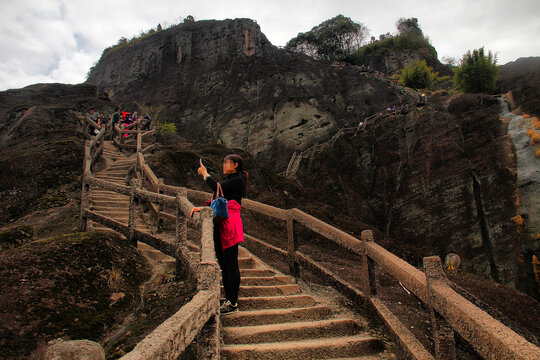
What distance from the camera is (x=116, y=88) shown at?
53469 mm

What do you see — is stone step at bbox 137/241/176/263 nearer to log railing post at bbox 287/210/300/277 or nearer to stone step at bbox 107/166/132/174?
log railing post at bbox 287/210/300/277

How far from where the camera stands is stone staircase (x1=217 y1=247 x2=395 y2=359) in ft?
11.6

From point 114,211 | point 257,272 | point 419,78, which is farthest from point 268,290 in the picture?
point 419,78

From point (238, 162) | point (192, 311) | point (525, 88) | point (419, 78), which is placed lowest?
point (192, 311)

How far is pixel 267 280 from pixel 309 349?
182 cm

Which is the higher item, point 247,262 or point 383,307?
point 247,262

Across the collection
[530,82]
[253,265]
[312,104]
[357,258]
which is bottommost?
[357,258]

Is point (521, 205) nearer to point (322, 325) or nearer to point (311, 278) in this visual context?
point (311, 278)

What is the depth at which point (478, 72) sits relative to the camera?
103 ft

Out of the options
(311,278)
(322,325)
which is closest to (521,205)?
(311,278)

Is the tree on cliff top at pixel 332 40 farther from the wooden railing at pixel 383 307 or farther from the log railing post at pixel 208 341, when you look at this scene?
the log railing post at pixel 208 341

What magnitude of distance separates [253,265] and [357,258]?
5814 millimetres

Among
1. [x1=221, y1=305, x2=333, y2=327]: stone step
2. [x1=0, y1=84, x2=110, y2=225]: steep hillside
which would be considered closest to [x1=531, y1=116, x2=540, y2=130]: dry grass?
[x1=221, y1=305, x2=333, y2=327]: stone step

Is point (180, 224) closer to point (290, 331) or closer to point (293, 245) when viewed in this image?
point (293, 245)
